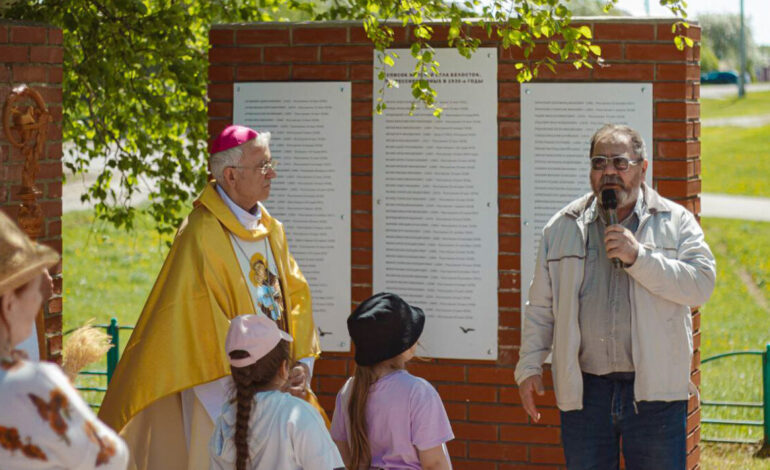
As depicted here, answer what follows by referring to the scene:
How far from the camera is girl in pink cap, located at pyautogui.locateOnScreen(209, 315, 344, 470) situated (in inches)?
152

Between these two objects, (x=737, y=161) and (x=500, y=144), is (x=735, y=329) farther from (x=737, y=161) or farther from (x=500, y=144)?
(x=737, y=161)

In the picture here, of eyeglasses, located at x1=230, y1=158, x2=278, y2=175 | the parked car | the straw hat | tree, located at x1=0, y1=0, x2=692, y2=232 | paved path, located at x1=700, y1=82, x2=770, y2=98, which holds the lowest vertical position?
the straw hat

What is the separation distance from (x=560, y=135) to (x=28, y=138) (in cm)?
273

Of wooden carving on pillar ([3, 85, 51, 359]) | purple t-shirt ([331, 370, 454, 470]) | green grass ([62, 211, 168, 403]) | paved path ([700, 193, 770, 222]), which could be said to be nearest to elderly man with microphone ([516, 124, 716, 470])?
purple t-shirt ([331, 370, 454, 470])

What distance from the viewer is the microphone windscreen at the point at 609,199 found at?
4.75 m

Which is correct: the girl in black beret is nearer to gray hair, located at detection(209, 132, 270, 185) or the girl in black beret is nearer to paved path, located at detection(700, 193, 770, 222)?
gray hair, located at detection(209, 132, 270, 185)

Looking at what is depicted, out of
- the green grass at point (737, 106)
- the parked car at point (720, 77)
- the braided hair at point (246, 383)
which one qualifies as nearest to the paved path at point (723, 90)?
the parked car at point (720, 77)

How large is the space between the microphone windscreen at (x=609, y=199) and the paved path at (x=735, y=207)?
20.9 meters

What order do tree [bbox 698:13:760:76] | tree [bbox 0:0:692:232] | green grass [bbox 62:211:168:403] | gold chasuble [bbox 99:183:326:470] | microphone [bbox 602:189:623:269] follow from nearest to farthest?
microphone [bbox 602:189:623:269] < gold chasuble [bbox 99:183:326:470] < tree [bbox 0:0:692:232] < green grass [bbox 62:211:168:403] < tree [bbox 698:13:760:76]

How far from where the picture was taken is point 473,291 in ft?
21.0

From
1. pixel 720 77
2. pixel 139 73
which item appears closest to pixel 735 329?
pixel 139 73

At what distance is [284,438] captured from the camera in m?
3.86

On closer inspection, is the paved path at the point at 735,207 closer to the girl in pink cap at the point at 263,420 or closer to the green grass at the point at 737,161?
the green grass at the point at 737,161

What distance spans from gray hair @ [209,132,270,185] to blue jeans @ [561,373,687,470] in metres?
1.78
